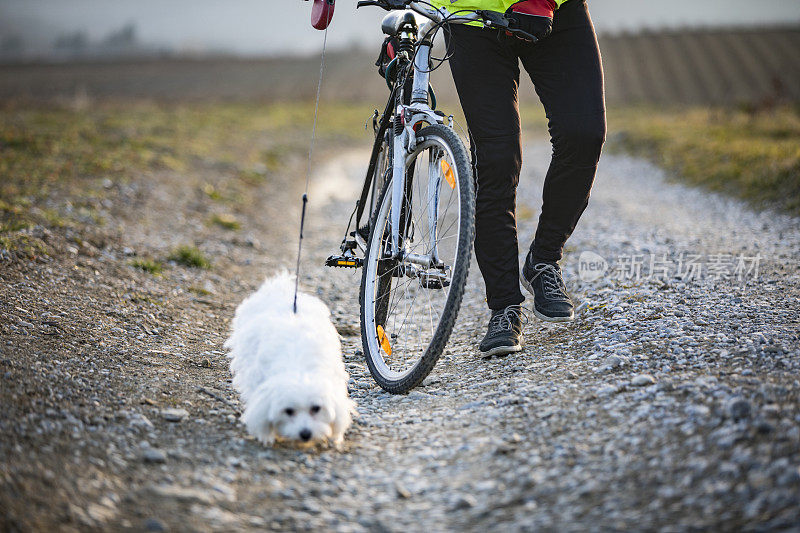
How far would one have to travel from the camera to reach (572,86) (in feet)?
9.50

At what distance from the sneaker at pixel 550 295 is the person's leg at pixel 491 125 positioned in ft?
1.38

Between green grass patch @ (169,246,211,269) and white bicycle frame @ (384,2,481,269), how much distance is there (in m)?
2.65

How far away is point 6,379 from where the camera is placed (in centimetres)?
249

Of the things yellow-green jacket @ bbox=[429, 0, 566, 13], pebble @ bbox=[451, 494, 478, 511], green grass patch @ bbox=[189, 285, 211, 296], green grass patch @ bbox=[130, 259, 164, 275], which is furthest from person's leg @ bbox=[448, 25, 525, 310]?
green grass patch @ bbox=[130, 259, 164, 275]

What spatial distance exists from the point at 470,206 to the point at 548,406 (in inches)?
34.7

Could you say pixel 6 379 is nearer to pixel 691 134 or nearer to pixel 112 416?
pixel 112 416

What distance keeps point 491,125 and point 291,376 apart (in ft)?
4.85

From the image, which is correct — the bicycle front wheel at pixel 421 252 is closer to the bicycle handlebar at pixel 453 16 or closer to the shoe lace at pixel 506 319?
the shoe lace at pixel 506 319

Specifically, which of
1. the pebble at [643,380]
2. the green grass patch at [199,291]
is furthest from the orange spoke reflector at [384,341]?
the green grass patch at [199,291]

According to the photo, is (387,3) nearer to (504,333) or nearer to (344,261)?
(344,261)

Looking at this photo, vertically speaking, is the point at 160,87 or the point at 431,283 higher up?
the point at 160,87

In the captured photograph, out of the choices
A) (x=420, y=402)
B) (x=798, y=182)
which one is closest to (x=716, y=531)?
(x=420, y=402)

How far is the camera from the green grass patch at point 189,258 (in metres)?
5.07

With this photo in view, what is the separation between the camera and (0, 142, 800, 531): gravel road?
181 centimetres
